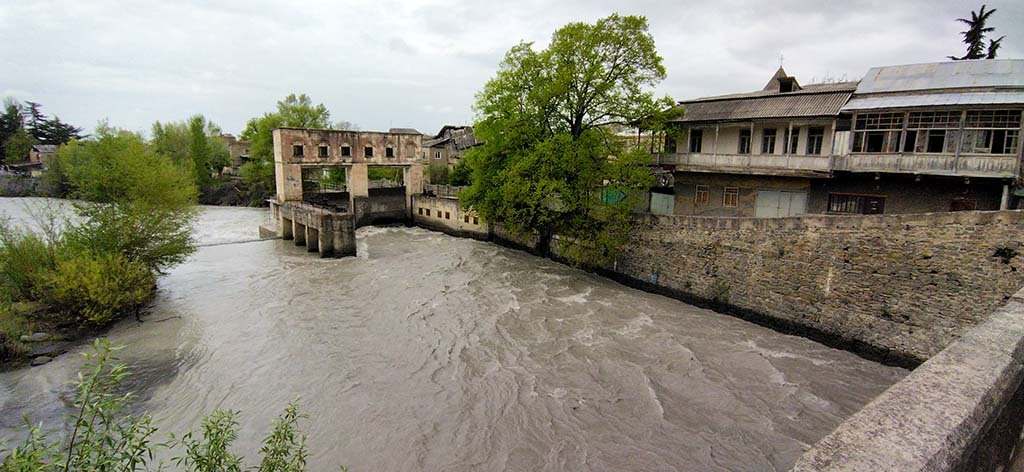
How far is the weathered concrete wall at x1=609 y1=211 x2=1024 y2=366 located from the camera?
10.6 m

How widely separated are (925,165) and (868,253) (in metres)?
4.57

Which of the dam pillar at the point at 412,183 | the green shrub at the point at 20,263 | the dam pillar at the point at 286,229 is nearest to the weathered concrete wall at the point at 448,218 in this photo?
the dam pillar at the point at 412,183

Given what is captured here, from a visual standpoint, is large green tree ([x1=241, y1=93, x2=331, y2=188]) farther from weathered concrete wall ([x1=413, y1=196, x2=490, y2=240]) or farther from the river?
the river

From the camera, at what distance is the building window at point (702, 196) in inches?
774

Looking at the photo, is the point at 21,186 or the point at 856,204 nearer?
the point at 856,204

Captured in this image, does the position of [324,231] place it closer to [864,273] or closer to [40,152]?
[864,273]

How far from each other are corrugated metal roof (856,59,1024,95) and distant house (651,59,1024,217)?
0.11 ft

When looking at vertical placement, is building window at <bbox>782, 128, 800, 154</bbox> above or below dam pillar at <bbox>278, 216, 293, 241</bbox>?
above

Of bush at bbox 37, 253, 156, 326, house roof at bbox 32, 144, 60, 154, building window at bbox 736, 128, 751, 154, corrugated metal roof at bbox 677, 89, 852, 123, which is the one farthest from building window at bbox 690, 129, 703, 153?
house roof at bbox 32, 144, 60, 154

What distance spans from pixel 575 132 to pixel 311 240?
14.4 m

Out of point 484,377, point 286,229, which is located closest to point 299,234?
point 286,229

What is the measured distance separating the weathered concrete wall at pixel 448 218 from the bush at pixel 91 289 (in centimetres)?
1539

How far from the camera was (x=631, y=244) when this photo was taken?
18.4 m

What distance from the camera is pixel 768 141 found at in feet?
59.9
